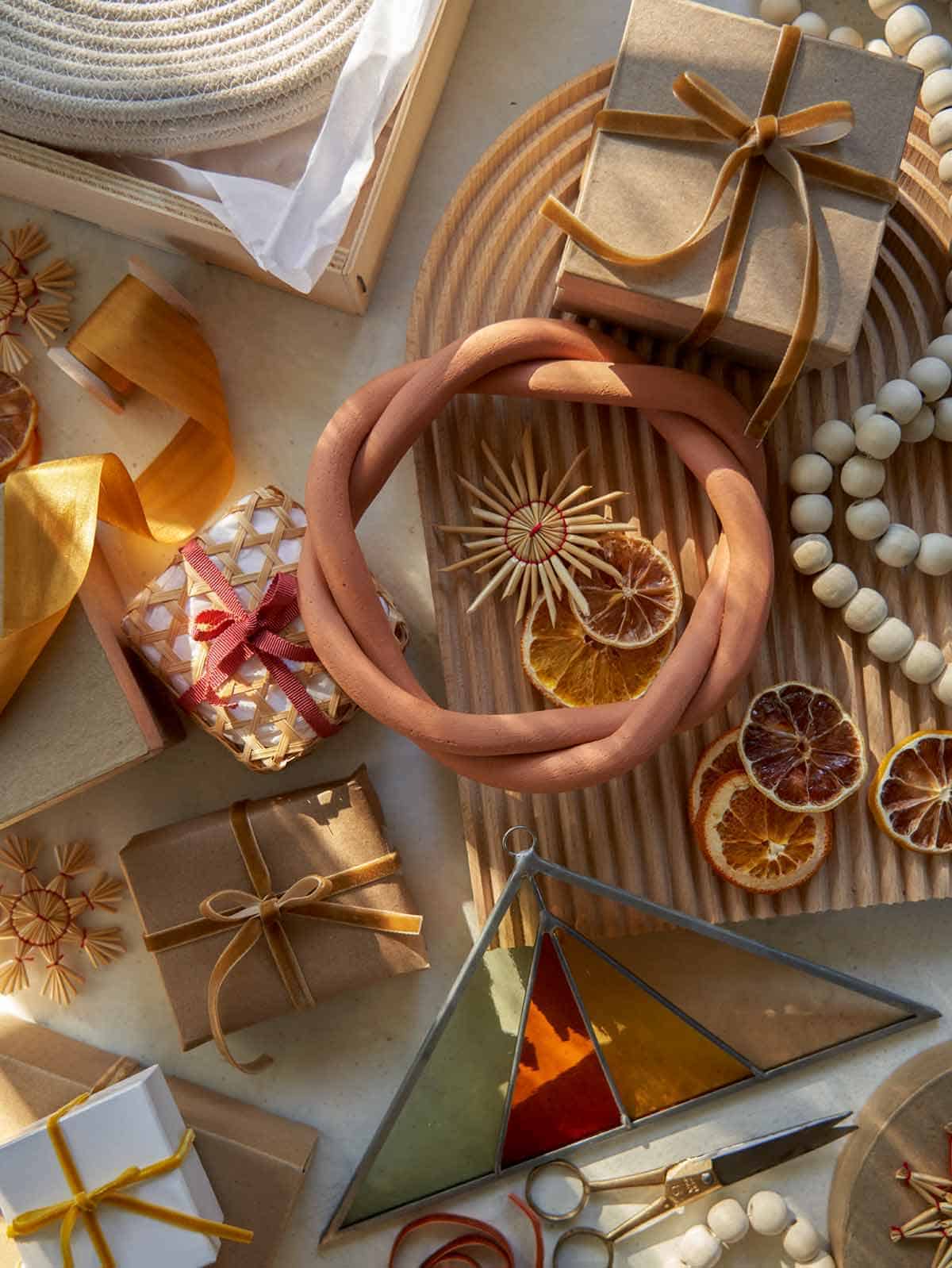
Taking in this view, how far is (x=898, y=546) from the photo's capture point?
4.39ft

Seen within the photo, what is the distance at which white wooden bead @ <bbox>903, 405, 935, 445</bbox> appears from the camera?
1354mm

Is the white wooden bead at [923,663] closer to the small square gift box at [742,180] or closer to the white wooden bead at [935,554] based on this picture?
the white wooden bead at [935,554]

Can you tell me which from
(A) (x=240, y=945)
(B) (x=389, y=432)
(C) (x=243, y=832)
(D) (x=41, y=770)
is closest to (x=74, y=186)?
(B) (x=389, y=432)

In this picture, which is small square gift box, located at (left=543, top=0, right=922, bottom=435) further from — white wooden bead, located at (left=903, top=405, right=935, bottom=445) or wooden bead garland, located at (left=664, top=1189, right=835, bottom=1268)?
wooden bead garland, located at (left=664, top=1189, right=835, bottom=1268)

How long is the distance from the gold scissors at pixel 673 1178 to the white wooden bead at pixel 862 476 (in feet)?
2.44

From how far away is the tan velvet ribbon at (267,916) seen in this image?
1.35 m

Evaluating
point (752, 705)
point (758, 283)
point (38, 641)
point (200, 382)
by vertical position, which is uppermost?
point (200, 382)

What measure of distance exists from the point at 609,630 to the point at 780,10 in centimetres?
82

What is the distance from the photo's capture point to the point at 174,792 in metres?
1.50

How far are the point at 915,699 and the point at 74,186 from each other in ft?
3.85

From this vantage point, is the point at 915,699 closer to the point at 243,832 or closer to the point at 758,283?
the point at 758,283

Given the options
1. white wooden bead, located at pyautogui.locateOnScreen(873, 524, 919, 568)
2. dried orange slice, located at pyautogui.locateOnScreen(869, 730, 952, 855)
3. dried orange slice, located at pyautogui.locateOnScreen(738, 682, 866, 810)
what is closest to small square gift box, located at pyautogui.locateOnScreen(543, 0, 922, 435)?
white wooden bead, located at pyautogui.locateOnScreen(873, 524, 919, 568)

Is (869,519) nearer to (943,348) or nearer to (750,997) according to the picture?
(943,348)

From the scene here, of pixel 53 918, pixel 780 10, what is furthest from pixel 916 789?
pixel 53 918
